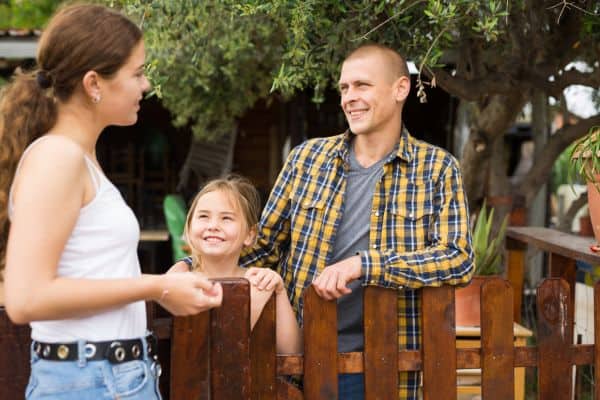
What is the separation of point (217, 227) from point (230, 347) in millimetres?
441

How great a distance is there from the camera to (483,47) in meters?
4.60

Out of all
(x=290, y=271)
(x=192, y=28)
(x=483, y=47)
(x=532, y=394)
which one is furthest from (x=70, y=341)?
(x=532, y=394)

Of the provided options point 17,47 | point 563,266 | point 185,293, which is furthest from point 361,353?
point 17,47

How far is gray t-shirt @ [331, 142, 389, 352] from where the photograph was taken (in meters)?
2.60

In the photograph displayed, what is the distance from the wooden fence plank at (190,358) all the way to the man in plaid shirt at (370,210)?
0.37 metres

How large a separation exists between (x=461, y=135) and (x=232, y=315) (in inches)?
249

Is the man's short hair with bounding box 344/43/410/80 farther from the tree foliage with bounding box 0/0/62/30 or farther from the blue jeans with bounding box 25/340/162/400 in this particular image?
the tree foliage with bounding box 0/0/62/30

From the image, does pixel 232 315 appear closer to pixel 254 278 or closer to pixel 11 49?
pixel 254 278

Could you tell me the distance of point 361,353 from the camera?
2434 mm

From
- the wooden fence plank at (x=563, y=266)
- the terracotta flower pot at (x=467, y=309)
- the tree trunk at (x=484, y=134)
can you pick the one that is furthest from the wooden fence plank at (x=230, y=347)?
the tree trunk at (x=484, y=134)

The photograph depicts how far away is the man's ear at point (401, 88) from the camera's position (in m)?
2.70

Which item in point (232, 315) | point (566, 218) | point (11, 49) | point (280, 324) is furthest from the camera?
point (11, 49)

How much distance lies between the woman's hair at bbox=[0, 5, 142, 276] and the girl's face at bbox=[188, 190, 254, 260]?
875 mm

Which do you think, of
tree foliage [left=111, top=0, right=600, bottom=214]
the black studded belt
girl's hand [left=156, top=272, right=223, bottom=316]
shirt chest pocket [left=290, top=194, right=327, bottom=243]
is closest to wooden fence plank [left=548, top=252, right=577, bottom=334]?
tree foliage [left=111, top=0, right=600, bottom=214]
